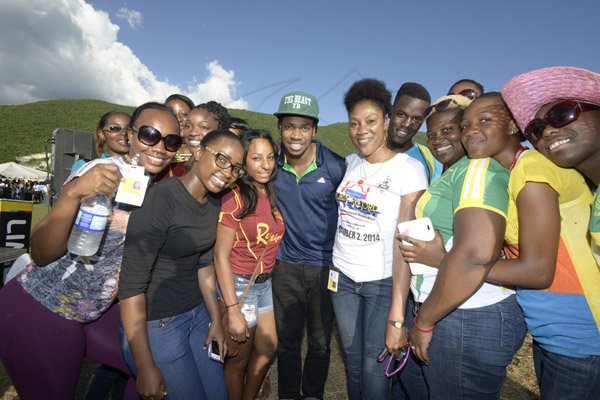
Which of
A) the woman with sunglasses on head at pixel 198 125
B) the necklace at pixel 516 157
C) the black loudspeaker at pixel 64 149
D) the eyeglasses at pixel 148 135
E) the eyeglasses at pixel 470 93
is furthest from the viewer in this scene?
the black loudspeaker at pixel 64 149

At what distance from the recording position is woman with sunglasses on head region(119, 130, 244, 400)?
2102 millimetres

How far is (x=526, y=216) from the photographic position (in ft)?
5.24

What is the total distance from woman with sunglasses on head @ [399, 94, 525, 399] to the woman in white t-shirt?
1.46 ft

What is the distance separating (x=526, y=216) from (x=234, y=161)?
6.31 ft

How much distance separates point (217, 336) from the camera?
8.73 feet

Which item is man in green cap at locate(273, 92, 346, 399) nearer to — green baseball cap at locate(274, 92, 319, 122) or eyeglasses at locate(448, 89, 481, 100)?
green baseball cap at locate(274, 92, 319, 122)

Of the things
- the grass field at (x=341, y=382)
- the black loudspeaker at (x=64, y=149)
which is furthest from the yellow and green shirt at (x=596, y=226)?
the black loudspeaker at (x=64, y=149)

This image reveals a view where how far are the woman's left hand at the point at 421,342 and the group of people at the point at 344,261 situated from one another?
0.5 inches

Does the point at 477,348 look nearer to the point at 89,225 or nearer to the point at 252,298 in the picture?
the point at 252,298

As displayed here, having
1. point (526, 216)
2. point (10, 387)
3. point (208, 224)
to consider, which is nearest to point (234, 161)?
point (208, 224)

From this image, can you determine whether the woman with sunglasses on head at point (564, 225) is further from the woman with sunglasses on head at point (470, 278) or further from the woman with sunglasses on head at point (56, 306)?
the woman with sunglasses on head at point (56, 306)

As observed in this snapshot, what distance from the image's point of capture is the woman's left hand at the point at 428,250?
1.99 meters

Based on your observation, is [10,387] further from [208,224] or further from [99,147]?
[208,224]

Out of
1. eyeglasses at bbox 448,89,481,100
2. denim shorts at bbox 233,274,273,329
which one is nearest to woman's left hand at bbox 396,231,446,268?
denim shorts at bbox 233,274,273,329
